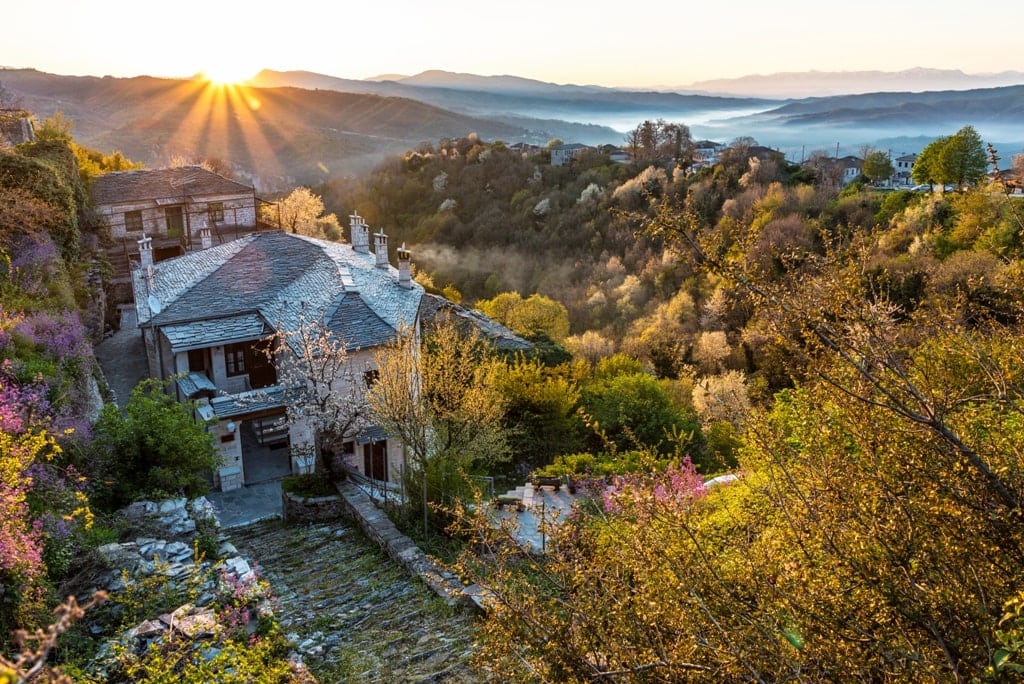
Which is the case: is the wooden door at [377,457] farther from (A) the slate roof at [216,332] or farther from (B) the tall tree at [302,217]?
(B) the tall tree at [302,217]

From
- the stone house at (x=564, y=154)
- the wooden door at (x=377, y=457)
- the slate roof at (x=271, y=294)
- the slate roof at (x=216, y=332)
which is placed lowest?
the wooden door at (x=377, y=457)

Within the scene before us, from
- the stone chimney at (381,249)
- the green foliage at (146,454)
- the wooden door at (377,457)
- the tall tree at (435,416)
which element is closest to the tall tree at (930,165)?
the stone chimney at (381,249)

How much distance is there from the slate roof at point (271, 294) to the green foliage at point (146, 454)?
4548 mm

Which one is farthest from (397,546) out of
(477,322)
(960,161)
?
(960,161)

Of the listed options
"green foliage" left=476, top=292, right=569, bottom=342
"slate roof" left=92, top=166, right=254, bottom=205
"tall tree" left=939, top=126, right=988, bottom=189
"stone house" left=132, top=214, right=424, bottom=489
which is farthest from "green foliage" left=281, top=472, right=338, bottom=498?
"tall tree" left=939, top=126, right=988, bottom=189

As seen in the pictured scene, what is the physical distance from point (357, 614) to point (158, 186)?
1208 inches

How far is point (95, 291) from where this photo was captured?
23.6 m

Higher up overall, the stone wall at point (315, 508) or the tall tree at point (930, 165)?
the tall tree at point (930, 165)

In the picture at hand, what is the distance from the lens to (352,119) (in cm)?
10788

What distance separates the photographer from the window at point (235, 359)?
18.3m

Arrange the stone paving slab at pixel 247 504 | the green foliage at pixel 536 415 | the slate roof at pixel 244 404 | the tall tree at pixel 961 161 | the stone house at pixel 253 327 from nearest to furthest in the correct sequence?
1. the stone paving slab at pixel 247 504
2. the slate roof at pixel 244 404
3. the stone house at pixel 253 327
4. the green foliage at pixel 536 415
5. the tall tree at pixel 961 161

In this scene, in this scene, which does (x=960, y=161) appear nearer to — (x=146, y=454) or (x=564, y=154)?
(x=564, y=154)

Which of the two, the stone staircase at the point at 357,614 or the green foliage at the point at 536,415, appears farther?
the green foliage at the point at 536,415

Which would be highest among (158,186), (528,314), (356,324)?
(158,186)
